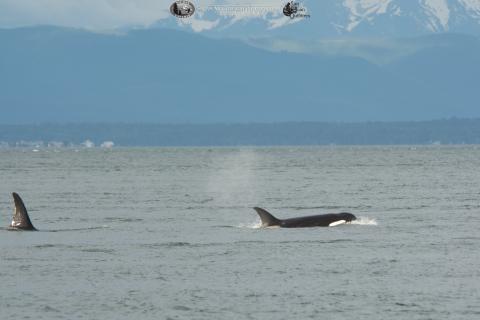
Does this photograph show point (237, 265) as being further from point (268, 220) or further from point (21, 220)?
point (21, 220)

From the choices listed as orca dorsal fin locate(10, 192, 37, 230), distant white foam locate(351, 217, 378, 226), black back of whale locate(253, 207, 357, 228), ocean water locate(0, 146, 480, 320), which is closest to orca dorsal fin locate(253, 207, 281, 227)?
black back of whale locate(253, 207, 357, 228)

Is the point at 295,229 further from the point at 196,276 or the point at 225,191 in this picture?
the point at 225,191

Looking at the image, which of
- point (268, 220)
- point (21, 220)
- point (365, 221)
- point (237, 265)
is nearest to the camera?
point (237, 265)

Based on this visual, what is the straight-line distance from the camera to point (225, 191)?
7631 cm

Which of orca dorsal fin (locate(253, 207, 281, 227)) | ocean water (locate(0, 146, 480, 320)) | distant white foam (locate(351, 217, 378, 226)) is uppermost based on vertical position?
distant white foam (locate(351, 217, 378, 226))

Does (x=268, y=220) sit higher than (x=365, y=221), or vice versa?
(x=365, y=221)

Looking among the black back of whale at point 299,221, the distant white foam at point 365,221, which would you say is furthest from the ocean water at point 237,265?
the black back of whale at point 299,221

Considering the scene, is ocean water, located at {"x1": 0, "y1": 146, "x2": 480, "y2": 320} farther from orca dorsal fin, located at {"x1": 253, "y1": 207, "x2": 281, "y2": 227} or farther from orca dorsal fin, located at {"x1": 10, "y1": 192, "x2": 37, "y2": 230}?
orca dorsal fin, located at {"x1": 10, "y1": 192, "x2": 37, "y2": 230}

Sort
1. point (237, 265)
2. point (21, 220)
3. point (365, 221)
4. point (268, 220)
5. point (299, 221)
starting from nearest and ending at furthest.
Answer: point (237, 265)
point (21, 220)
point (268, 220)
point (299, 221)
point (365, 221)

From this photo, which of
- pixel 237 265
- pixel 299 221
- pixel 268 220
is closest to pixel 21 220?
pixel 268 220

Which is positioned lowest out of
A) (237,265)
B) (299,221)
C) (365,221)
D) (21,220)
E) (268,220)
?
(237,265)

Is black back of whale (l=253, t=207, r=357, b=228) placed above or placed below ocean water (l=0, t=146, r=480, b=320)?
above

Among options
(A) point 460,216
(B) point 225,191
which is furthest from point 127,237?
(B) point 225,191

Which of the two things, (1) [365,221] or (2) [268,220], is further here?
(1) [365,221]
